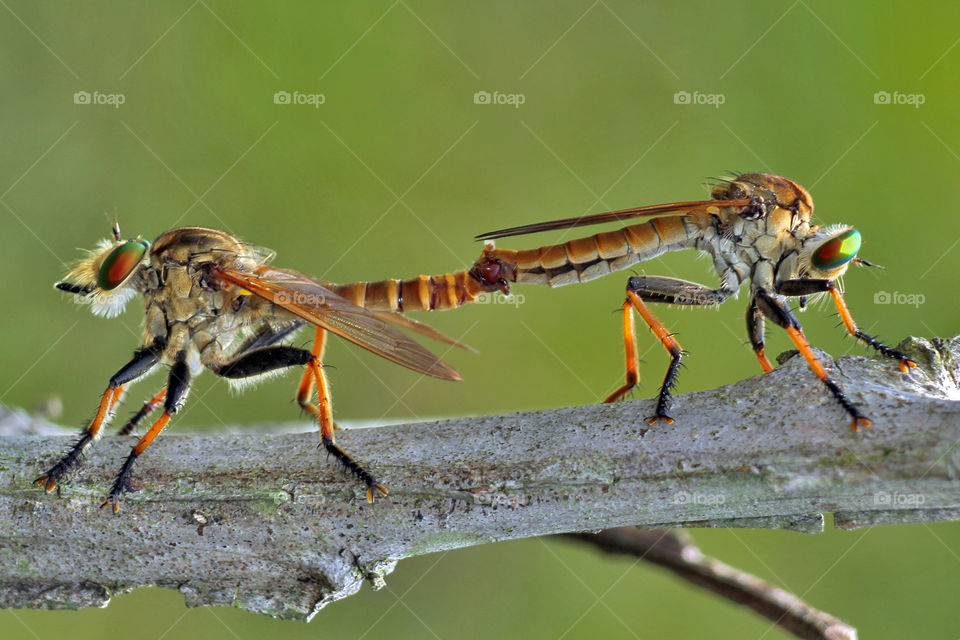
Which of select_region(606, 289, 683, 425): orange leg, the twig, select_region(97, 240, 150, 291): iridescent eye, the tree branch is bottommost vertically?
the twig

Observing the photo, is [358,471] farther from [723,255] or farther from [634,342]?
[723,255]

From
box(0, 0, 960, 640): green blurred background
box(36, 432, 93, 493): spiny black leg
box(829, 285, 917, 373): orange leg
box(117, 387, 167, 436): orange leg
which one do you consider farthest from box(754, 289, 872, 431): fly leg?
box(117, 387, 167, 436): orange leg

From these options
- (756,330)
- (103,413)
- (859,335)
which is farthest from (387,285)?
(859,335)

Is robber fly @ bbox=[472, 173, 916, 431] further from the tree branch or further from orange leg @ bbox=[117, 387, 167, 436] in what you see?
orange leg @ bbox=[117, 387, 167, 436]

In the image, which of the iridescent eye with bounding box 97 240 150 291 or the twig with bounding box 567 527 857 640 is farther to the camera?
the iridescent eye with bounding box 97 240 150 291

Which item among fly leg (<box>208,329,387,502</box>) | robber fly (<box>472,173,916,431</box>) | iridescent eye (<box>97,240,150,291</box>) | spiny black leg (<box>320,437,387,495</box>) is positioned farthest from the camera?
iridescent eye (<box>97,240,150,291</box>)

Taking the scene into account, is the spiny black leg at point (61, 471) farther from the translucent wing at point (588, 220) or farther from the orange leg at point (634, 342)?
the orange leg at point (634, 342)

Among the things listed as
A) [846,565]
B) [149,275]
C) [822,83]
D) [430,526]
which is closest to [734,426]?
[430,526]
